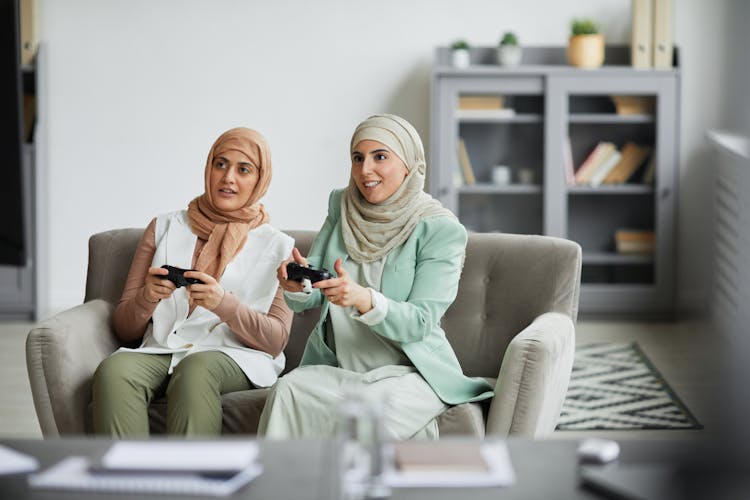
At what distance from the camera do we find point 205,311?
2.64 metres

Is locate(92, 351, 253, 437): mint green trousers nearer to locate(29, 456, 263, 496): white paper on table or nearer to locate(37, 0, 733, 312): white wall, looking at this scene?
locate(29, 456, 263, 496): white paper on table

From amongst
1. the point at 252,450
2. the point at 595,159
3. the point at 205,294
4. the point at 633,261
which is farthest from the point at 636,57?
the point at 252,450

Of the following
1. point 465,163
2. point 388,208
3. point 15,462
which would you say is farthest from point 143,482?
point 465,163

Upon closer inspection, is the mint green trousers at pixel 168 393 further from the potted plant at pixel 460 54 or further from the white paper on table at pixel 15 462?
the potted plant at pixel 460 54

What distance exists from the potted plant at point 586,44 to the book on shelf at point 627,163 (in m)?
0.45

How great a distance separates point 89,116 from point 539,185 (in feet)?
7.84

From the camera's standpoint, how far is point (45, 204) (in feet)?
17.5

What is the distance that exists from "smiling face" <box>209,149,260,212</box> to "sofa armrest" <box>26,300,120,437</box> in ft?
1.57

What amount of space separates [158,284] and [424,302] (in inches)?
24.7

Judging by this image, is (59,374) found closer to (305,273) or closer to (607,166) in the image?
(305,273)

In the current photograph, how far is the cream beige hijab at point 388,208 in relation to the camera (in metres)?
2.48

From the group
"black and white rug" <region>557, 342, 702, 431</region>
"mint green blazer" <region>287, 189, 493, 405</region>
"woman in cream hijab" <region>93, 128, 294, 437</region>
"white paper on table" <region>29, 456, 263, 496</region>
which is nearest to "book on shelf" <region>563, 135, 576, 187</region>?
"black and white rug" <region>557, 342, 702, 431</region>

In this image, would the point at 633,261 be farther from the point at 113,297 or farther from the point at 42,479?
the point at 42,479

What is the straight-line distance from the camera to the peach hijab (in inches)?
105
